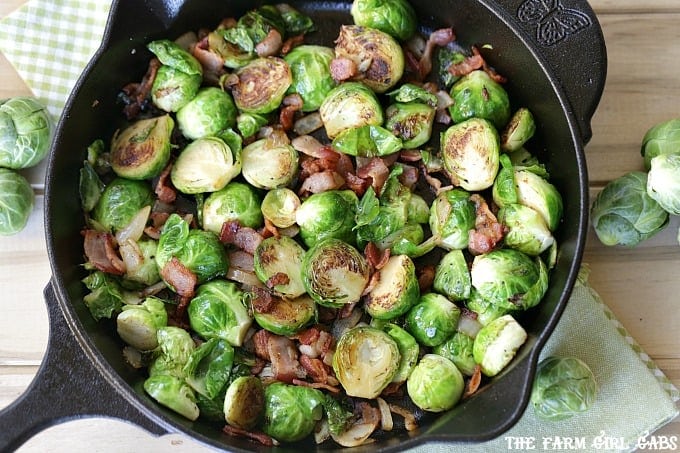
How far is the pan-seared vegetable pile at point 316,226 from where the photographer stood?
2.49m

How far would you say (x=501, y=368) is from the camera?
95.7 inches

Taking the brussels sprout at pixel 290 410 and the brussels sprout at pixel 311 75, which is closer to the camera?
the brussels sprout at pixel 290 410

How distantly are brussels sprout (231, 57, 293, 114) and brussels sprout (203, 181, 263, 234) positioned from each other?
318mm

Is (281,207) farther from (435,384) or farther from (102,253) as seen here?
(435,384)

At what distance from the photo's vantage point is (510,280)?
248 cm

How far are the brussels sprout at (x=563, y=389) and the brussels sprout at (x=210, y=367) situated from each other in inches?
41.7

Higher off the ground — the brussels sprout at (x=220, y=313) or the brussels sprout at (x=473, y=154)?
the brussels sprout at (x=473, y=154)

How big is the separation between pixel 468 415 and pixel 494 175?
0.88m

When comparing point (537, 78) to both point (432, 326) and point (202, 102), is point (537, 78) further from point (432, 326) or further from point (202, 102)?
point (202, 102)

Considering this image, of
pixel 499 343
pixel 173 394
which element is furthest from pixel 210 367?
pixel 499 343

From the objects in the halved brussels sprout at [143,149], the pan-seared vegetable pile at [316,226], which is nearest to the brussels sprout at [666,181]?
the pan-seared vegetable pile at [316,226]

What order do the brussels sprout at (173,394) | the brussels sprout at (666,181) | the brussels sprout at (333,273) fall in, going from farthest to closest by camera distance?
the brussels sprout at (666,181), the brussels sprout at (333,273), the brussels sprout at (173,394)

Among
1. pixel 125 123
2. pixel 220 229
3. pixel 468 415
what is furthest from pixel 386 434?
pixel 125 123

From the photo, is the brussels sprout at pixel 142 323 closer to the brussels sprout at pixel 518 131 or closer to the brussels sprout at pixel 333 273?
the brussels sprout at pixel 333 273
